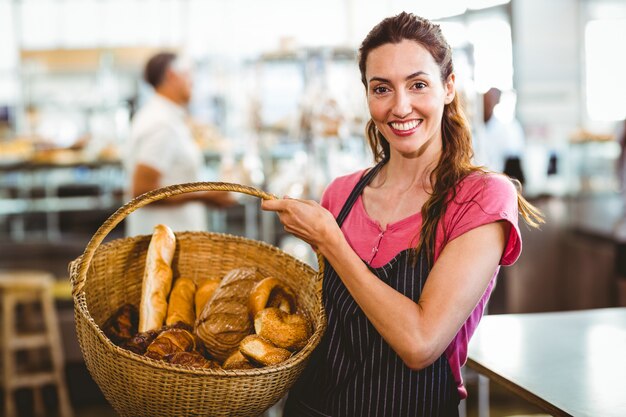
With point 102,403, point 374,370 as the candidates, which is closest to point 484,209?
point 374,370

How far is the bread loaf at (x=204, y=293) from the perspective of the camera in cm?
155

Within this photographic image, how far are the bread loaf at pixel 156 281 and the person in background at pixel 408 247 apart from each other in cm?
33

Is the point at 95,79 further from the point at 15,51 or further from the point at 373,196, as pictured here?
the point at 373,196

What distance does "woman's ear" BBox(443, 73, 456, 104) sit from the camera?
147 centimetres

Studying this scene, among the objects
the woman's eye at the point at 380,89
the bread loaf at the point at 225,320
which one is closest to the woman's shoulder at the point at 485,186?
the woman's eye at the point at 380,89

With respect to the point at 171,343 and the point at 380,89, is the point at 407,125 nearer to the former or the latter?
the point at 380,89

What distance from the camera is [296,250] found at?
356 cm

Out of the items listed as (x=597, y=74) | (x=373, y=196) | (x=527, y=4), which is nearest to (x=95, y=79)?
(x=527, y=4)

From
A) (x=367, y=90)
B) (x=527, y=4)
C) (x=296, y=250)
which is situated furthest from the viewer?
(x=527, y=4)

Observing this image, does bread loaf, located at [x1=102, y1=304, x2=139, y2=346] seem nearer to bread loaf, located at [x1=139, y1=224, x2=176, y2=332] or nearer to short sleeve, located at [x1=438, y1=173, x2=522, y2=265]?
bread loaf, located at [x1=139, y1=224, x2=176, y2=332]

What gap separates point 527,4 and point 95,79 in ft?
15.9

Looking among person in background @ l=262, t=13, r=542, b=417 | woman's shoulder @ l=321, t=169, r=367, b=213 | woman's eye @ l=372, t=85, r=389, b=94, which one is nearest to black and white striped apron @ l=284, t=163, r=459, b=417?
person in background @ l=262, t=13, r=542, b=417

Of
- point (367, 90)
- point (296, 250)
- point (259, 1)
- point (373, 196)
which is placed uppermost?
point (259, 1)

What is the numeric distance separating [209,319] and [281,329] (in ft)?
0.50
